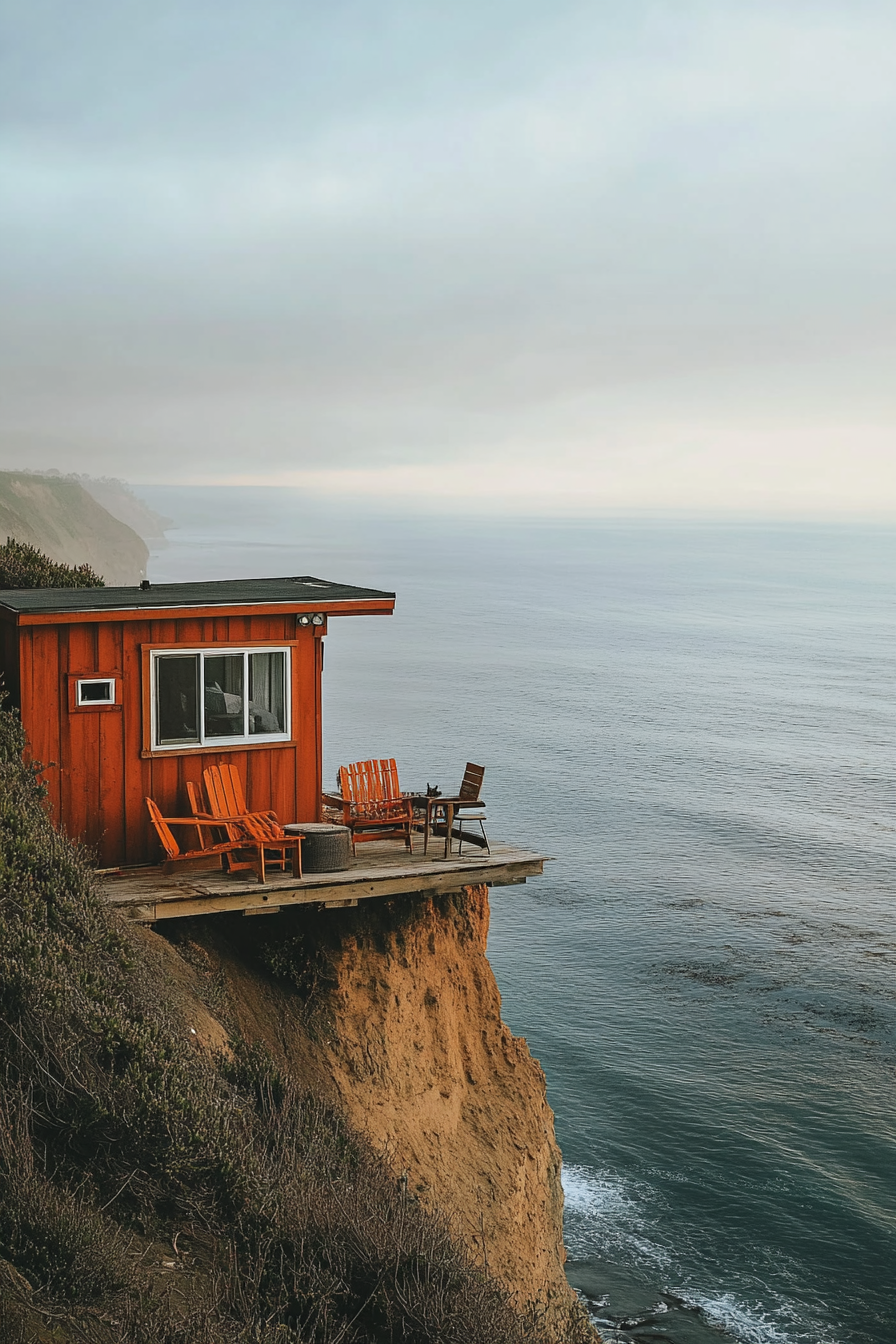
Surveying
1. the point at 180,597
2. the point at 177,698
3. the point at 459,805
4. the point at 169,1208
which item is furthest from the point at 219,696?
the point at 169,1208

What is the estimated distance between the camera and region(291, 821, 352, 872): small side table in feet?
44.1

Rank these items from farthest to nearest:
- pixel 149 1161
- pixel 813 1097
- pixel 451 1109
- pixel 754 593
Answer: pixel 754 593 → pixel 813 1097 → pixel 451 1109 → pixel 149 1161

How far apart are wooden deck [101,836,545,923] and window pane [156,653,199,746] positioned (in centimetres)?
159

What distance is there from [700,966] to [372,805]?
27.2 meters

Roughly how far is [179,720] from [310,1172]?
6456 mm

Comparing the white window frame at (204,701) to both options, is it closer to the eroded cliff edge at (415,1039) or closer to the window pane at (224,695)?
the window pane at (224,695)

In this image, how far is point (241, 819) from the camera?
13391mm

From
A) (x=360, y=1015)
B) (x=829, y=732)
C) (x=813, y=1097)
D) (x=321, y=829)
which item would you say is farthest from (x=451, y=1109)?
(x=829, y=732)

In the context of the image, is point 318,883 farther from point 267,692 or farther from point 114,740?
point 114,740

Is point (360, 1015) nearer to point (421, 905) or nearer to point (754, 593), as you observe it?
point (421, 905)

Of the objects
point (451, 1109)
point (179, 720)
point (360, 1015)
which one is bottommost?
point (451, 1109)

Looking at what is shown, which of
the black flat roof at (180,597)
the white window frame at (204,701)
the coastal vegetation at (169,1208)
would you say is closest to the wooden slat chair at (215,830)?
the white window frame at (204,701)

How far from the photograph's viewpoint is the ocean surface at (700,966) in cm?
2336

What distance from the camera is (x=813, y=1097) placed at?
29.7 metres
